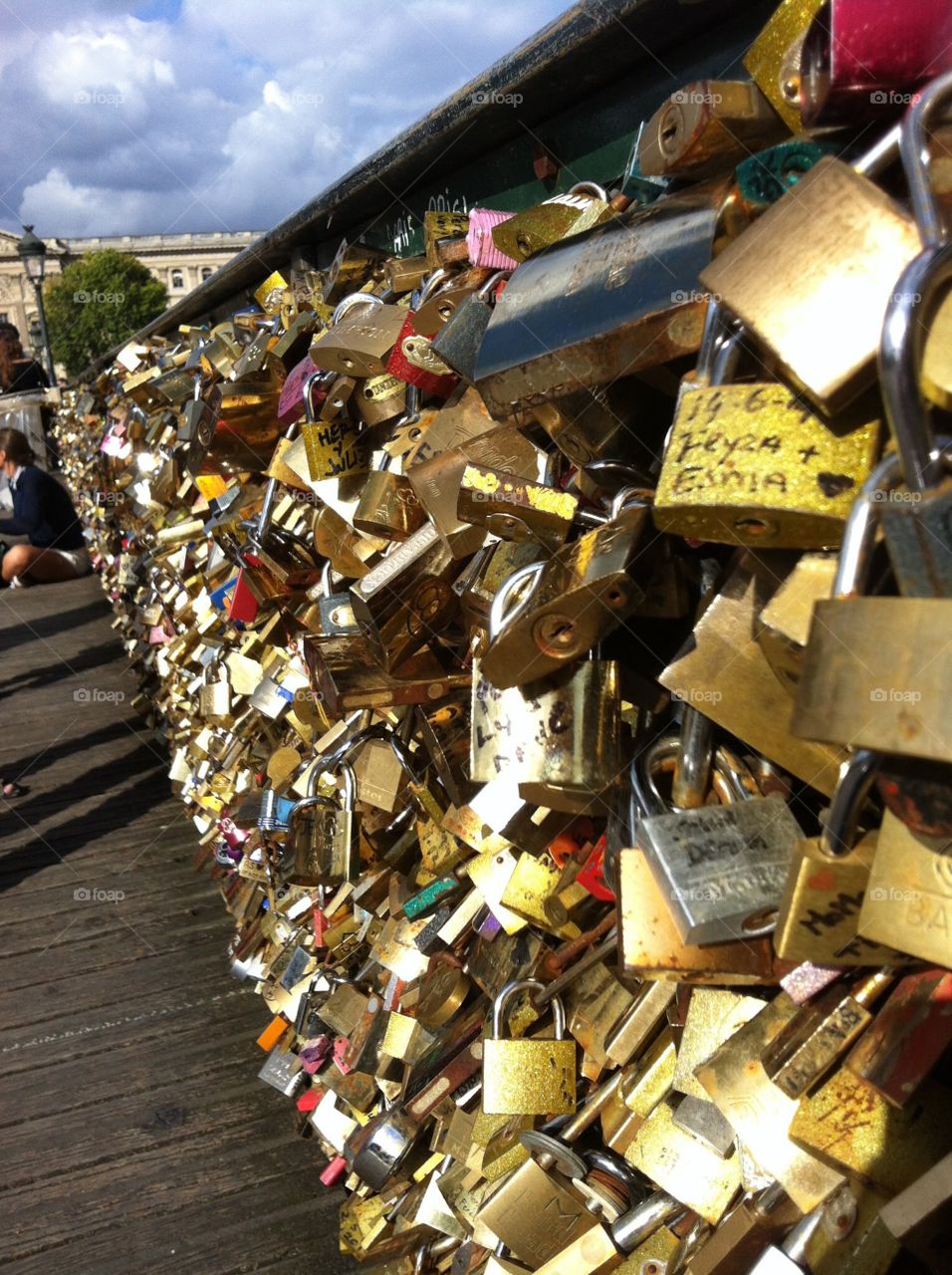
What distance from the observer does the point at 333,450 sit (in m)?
2.08

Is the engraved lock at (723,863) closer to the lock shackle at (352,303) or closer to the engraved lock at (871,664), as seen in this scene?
the engraved lock at (871,664)

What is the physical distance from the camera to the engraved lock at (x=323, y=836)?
6.70 ft

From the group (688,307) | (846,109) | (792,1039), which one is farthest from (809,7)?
(792,1039)

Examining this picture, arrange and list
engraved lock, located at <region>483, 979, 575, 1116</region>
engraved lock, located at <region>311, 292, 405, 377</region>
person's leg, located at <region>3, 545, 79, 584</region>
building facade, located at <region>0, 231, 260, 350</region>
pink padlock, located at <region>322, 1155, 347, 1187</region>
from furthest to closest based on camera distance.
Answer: building facade, located at <region>0, 231, 260, 350</region> < person's leg, located at <region>3, 545, 79, 584</region> < pink padlock, located at <region>322, 1155, 347, 1187</region> < engraved lock, located at <region>311, 292, 405, 377</region> < engraved lock, located at <region>483, 979, 575, 1116</region>

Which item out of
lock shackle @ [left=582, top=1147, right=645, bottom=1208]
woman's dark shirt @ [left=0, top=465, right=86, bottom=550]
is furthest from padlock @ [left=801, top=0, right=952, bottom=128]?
woman's dark shirt @ [left=0, top=465, right=86, bottom=550]

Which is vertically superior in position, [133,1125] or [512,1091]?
[512,1091]

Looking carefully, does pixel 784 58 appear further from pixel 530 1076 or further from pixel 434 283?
pixel 530 1076

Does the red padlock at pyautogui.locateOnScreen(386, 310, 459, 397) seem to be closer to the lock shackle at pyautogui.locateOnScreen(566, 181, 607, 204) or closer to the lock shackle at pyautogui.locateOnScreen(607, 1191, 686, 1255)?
the lock shackle at pyautogui.locateOnScreen(566, 181, 607, 204)

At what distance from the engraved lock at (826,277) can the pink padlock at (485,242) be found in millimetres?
863

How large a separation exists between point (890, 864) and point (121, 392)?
731cm

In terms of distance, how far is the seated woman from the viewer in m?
6.19

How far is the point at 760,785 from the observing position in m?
1.00

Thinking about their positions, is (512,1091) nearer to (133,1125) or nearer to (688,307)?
(688,307)

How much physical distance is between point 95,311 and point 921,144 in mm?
61061
